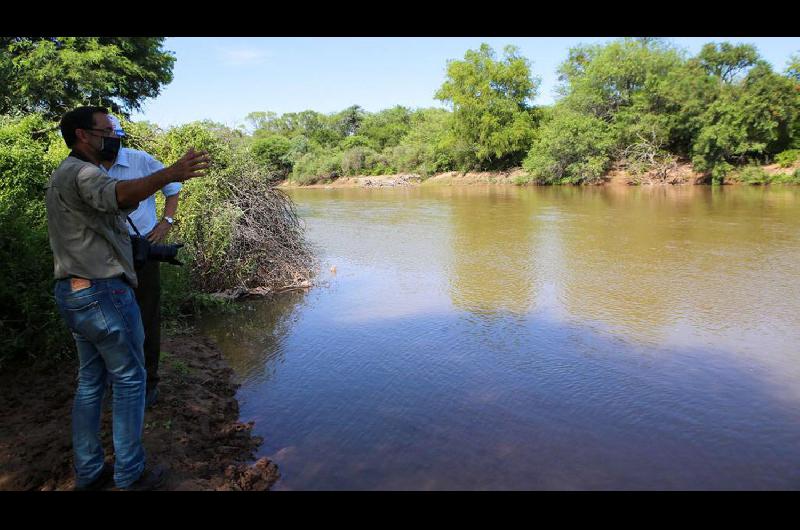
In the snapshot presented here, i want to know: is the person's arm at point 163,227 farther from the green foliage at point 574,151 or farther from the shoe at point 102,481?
the green foliage at point 574,151

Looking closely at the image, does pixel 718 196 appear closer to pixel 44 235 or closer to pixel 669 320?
pixel 669 320

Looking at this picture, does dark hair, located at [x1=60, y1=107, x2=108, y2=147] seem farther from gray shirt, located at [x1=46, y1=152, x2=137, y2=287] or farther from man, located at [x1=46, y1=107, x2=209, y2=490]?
gray shirt, located at [x1=46, y1=152, x2=137, y2=287]

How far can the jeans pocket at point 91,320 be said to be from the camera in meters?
2.76

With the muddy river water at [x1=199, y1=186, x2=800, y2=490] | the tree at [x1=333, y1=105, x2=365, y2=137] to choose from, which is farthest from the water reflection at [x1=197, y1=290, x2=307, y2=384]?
the tree at [x1=333, y1=105, x2=365, y2=137]

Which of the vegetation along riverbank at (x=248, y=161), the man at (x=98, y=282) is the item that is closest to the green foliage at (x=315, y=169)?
the vegetation along riverbank at (x=248, y=161)

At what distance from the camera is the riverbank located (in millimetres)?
29484

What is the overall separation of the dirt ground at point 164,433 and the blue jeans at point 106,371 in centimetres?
24

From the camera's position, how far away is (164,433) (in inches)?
142

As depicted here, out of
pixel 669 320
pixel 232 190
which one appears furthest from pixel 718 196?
pixel 232 190
